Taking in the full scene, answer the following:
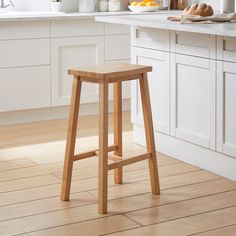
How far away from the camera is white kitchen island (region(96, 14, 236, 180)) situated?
3.66 metres

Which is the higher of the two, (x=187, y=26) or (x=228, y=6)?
(x=228, y=6)

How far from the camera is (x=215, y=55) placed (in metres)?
3.70

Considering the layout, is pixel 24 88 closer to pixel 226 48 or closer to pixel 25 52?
pixel 25 52

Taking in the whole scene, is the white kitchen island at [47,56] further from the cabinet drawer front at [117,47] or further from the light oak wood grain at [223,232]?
the light oak wood grain at [223,232]

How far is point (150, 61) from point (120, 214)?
4.69ft

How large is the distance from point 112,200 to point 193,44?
108 centimetres

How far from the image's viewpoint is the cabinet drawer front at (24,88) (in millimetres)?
5215

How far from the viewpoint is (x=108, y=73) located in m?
3.21

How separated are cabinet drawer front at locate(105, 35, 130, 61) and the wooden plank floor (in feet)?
4.20

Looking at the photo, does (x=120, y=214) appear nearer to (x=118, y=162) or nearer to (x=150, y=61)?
(x=118, y=162)

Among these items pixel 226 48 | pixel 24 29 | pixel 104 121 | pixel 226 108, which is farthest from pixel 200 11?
pixel 24 29

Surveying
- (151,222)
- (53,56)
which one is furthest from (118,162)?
(53,56)

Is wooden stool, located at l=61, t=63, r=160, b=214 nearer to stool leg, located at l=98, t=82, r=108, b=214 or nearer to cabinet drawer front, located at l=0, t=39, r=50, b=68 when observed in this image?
stool leg, located at l=98, t=82, r=108, b=214

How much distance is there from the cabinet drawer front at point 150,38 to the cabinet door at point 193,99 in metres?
0.13
